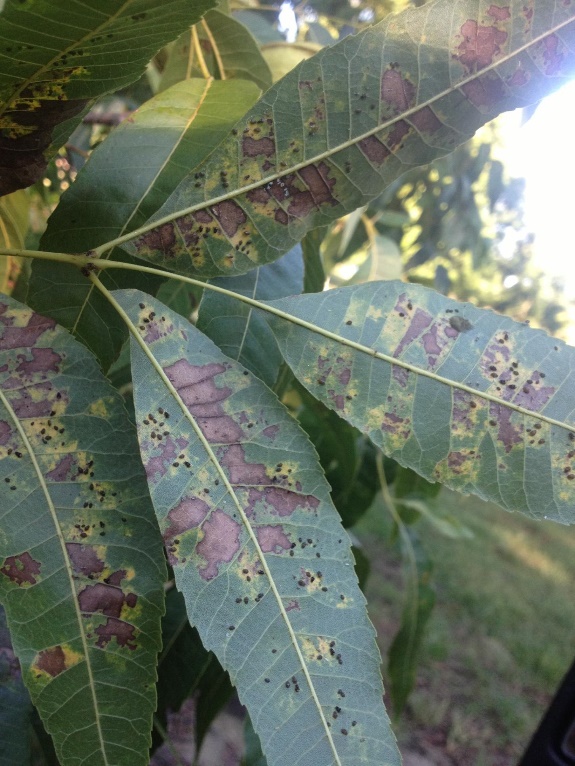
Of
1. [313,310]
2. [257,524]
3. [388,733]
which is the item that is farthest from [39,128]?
[388,733]

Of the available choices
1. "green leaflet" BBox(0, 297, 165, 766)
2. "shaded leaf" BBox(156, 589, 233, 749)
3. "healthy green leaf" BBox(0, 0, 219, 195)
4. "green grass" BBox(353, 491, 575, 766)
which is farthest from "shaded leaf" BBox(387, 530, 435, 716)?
"healthy green leaf" BBox(0, 0, 219, 195)

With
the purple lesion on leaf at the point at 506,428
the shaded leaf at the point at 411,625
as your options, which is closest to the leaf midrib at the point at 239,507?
the purple lesion on leaf at the point at 506,428

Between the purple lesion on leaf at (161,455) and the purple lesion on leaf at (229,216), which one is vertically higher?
the purple lesion on leaf at (229,216)

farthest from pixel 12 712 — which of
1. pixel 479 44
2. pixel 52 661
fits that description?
pixel 479 44

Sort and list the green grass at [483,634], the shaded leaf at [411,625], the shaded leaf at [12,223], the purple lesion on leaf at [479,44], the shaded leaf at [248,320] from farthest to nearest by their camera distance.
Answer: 1. the green grass at [483,634]
2. the shaded leaf at [411,625]
3. the shaded leaf at [12,223]
4. the shaded leaf at [248,320]
5. the purple lesion on leaf at [479,44]

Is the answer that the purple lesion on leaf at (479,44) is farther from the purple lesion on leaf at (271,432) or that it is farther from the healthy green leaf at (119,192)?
the purple lesion on leaf at (271,432)

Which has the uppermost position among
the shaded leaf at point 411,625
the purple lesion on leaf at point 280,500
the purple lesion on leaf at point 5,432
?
the purple lesion on leaf at point 280,500
